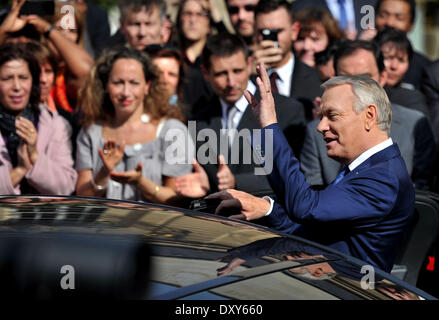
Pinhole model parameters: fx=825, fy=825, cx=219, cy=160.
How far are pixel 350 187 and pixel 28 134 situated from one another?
2.37 m

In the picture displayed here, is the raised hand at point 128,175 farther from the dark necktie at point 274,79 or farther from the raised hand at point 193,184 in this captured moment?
the dark necktie at point 274,79

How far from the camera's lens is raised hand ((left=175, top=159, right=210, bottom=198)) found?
4.89m

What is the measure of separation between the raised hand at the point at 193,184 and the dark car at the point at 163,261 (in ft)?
7.02

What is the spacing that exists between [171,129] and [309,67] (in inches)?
56.7

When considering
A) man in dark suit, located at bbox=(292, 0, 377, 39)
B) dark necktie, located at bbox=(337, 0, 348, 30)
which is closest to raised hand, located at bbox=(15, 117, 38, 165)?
man in dark suit, located at bbox=(292, 0, 377, 39)

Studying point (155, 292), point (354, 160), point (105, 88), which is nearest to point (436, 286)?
point (354, 160)

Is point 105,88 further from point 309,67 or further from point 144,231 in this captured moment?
point 144,231

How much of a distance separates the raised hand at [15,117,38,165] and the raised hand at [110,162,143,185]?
24.3 inches

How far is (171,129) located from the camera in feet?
17.4

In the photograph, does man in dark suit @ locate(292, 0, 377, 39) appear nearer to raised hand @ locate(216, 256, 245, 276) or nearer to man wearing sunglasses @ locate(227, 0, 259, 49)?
man wearing sunglasses @ locate(227, 0, 259, 49)

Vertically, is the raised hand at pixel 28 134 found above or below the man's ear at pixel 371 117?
below

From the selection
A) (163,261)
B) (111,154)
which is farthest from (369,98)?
(111,154)

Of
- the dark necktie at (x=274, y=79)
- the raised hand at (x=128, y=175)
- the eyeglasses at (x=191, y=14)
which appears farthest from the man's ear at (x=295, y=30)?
the raised hand at (x=128, y=175)

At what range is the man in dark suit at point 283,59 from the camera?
6.00 metres
